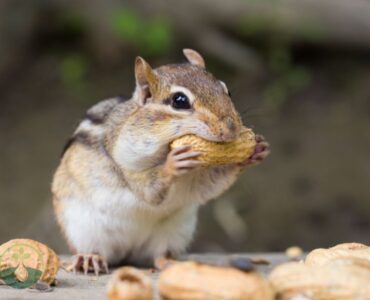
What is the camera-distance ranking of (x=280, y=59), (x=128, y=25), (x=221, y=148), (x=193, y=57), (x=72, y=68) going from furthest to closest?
(x=72, y=68) < (x=280, y=59) < (x=128, y=25) < (x=193, y=57) < (x=221, y=148)

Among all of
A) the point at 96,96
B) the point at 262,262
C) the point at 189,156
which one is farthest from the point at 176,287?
the point at 96,96

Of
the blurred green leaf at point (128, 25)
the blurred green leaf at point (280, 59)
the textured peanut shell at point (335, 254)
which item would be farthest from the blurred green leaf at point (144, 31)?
the textured peanut shell at point (335, 254)

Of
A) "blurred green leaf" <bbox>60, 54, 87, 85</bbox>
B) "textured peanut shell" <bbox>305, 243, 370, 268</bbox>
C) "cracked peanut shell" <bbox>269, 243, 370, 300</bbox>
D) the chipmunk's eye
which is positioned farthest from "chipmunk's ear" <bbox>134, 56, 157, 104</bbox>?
"blurred green leaf" <bbox>60, 54, 87, 85</bbox>

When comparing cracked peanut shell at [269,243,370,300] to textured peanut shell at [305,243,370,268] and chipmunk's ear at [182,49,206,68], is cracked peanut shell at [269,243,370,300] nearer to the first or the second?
textured peanut shell at [305,243,370,268]

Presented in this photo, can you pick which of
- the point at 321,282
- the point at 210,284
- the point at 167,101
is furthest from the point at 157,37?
the point at 210,284

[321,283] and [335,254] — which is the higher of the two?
[335,254]

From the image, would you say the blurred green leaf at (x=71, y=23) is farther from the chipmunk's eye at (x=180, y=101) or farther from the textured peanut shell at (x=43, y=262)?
the textured peanut shell at (x=43, y=262)

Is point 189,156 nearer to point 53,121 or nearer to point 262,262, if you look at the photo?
point 262,262

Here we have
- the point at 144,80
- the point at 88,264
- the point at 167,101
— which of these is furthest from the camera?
the point at 88,264

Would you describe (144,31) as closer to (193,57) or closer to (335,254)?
(193,57)
